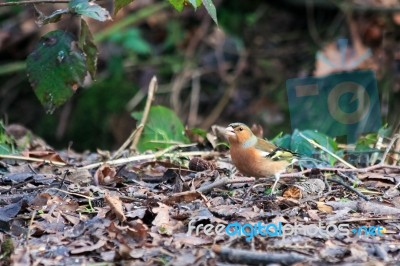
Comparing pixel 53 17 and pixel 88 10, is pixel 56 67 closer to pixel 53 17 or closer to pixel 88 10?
pixel 53 17

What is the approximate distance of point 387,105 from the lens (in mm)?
7703

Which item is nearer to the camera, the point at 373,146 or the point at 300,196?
the point at 300,196

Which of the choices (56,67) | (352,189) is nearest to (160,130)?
(56,67)

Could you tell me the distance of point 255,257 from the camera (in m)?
3.04

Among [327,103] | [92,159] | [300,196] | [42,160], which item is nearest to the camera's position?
[300,196]

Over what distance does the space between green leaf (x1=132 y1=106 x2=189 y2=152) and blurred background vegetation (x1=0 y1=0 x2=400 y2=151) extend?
107 inches

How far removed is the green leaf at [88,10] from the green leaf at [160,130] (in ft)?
5.43

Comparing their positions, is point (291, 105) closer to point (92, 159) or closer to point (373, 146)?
point (373, 146)

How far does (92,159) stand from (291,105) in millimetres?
2341

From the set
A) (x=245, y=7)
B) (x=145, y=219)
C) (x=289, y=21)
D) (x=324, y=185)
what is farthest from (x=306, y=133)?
(x=289, y=21)

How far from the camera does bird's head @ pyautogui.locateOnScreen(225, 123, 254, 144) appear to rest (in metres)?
4.50

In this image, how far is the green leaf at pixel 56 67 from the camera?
4141 mm

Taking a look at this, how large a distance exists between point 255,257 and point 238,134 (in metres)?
1.58

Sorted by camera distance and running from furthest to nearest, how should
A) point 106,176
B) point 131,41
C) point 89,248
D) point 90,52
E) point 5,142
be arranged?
point 131,41 < point 5,142 < point 106,176 < point 90,52 < point 89,248
